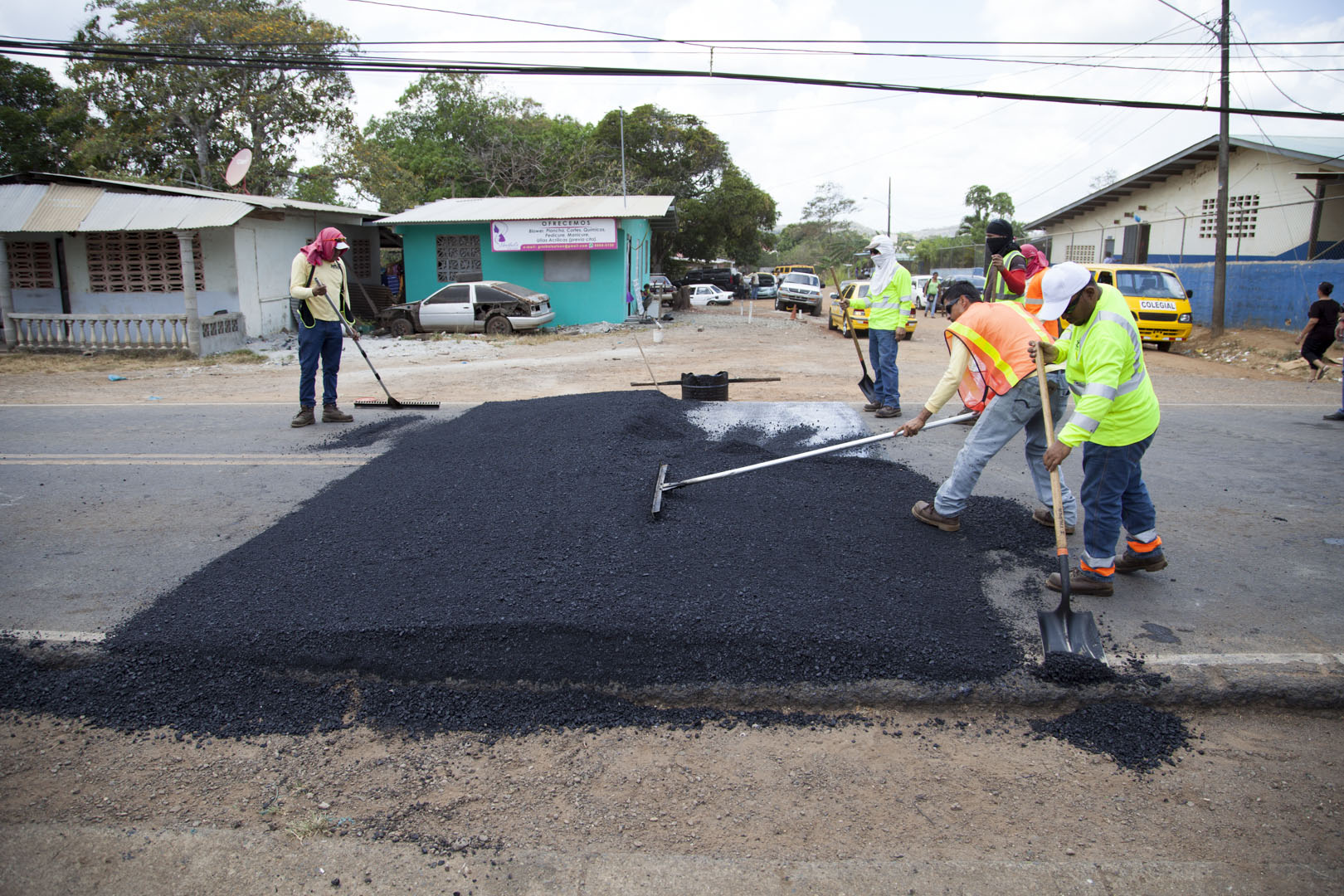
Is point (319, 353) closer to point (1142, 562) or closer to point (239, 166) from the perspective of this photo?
point (1142, 562)

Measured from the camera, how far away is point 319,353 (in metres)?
7.62

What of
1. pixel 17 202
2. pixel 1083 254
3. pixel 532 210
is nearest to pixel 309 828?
pixel 17 202

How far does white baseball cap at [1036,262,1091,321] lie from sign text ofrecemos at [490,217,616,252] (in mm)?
17188

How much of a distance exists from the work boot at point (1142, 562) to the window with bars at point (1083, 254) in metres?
24.7

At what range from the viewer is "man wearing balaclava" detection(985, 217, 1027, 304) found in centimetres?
638

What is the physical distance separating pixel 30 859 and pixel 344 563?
5.62 feet

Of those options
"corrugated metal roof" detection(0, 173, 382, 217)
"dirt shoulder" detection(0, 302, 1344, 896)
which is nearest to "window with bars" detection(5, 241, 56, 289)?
"corrugated metal roof" detection(0, 173, 382, 217)

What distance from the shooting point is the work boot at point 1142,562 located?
160 inches

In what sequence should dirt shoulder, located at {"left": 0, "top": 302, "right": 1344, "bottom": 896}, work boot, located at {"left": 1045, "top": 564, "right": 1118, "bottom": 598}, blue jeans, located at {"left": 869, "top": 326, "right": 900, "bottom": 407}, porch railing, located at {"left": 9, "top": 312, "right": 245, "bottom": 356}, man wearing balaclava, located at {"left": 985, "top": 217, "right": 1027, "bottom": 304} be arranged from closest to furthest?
dirt shoulder, located at {"left": 0, "top": 302, "right": 1344, "bottom": 896}, work boot, located at {"left": 1045, "top": 564, "right": 1118, "bottom": 598}, man wearing balaclava, located at {"left": 985, "top": 217, "right": 1027, "bottom": 304}, blue jeans, located at {"left": 869, "top": 326, "right": 900, "bottom": 407}, porch railing, located at {"left": 9, "top": 312, "right": 245, "bottom": 356}

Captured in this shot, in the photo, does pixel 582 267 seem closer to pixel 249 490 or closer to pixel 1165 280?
pixel 1165 280

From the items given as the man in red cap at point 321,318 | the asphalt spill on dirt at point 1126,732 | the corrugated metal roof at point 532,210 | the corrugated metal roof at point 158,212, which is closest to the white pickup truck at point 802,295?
the corrugated metal roof at point 532,210

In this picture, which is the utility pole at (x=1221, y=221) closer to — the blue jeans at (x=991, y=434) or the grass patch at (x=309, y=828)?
the blue jeans at (x=991, y=434)

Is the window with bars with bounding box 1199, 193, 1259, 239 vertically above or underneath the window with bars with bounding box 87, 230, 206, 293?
above

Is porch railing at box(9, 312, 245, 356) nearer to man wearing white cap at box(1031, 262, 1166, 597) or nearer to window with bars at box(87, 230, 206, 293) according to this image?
window with bars at box(87, 230, 206, 293)
